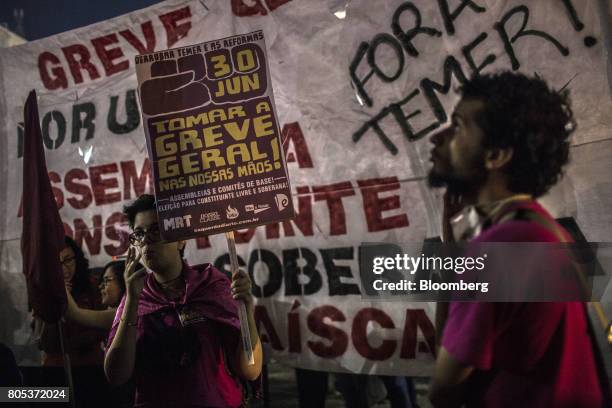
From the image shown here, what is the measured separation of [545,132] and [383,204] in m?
1.21

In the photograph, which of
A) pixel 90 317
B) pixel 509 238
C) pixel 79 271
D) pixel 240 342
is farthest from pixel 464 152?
pixel 79 271

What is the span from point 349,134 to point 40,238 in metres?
1.38

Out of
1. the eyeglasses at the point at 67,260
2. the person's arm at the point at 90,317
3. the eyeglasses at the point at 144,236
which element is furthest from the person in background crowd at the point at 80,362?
the eyeglasses at the point at 144,236

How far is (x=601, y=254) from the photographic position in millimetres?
1963

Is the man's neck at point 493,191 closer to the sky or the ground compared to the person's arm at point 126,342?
closer to the sky

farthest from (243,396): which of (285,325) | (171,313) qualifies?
(285,325)

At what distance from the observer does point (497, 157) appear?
1.35 m

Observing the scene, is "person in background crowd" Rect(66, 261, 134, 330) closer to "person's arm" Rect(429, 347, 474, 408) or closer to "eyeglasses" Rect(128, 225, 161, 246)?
"eyeglasses" Rect(128, 225, 161, 246)

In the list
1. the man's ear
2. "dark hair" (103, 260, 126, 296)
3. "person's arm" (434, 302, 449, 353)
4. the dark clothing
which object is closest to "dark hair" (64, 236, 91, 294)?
"dark hair" (103, 260, 126, 296)

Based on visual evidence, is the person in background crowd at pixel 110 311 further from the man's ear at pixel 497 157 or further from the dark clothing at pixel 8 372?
the man's ear at pixel 497 157

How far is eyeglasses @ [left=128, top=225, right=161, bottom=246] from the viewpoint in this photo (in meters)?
2.08

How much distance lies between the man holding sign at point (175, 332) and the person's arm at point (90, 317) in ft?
1.96

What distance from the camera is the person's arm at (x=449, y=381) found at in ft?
3.98

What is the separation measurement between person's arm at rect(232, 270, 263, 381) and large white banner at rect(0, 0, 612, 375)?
69 centimetres
